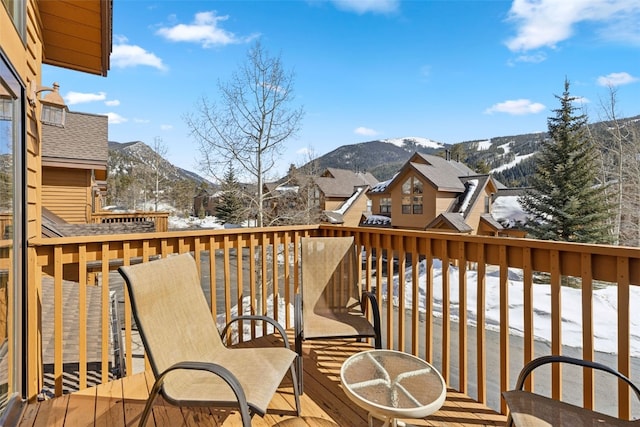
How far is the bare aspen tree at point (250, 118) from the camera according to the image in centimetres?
1052

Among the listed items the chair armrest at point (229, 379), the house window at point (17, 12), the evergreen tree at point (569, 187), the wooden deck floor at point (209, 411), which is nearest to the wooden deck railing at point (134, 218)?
the house window at point (17, 12)

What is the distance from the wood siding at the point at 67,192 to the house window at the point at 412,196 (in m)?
15.7

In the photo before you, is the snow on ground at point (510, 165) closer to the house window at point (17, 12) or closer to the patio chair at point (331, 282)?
the patio chair at point (331, 282)

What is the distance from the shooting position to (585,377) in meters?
1.95

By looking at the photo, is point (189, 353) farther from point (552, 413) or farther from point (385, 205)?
point (385, 205)

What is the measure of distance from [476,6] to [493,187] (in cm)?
982

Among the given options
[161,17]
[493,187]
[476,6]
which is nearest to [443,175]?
[493,187]

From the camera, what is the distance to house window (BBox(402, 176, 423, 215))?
772 inches

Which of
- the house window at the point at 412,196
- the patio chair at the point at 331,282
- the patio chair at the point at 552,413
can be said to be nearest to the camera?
the patio chair at the point at 552,413

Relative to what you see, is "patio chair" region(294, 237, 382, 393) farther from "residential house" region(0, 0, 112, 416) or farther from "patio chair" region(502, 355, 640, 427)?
"residential house" region(0, 0, 112, 416)

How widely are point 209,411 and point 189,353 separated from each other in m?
0.49

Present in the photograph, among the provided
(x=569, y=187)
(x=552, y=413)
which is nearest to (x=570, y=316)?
(x=552, y=413)

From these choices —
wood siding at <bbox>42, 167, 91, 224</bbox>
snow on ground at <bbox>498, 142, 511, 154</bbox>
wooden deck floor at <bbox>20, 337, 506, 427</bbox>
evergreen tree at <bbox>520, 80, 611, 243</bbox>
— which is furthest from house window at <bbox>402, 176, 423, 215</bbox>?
snow on ground at <bbox>498, 142, 511, 154</bbox>

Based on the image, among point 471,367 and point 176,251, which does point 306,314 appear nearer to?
point 176,251
